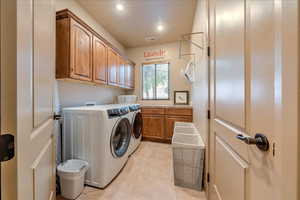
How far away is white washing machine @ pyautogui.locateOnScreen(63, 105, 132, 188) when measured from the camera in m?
1.59

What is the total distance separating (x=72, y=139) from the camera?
1701 mm

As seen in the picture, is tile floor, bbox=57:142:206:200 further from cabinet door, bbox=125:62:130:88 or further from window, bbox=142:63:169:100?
window, bbox=142:63:169:100

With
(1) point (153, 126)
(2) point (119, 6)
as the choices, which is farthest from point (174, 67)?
(2) point (119, 6)

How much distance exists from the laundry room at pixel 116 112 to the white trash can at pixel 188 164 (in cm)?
1

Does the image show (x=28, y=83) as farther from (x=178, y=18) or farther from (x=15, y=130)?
(x=178, y=18)

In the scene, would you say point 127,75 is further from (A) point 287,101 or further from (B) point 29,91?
(A) point 287,101

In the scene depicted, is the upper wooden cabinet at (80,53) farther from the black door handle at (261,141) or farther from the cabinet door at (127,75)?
the black door handle at (261,141)

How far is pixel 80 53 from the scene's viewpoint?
6.00 feet

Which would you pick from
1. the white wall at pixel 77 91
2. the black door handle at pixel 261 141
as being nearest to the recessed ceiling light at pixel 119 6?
the white wall at pixel 77 91

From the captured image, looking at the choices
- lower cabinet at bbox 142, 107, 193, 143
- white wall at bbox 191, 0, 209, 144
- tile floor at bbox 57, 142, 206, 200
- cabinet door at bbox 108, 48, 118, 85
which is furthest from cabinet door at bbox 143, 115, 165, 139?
white wall at bbox 191, 0, 209, 144

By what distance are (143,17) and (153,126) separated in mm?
2359

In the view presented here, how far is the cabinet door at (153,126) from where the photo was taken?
3304mm

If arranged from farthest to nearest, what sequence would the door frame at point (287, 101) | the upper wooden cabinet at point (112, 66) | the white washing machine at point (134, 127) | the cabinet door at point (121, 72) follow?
the cabinet door at point (121, 72) → the upper wooden cabinet at point (112, 66) → the white washing machine at point (134, 127) → the door frame at point (287, 101)

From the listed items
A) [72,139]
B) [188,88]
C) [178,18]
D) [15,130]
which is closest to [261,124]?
[15,130]
